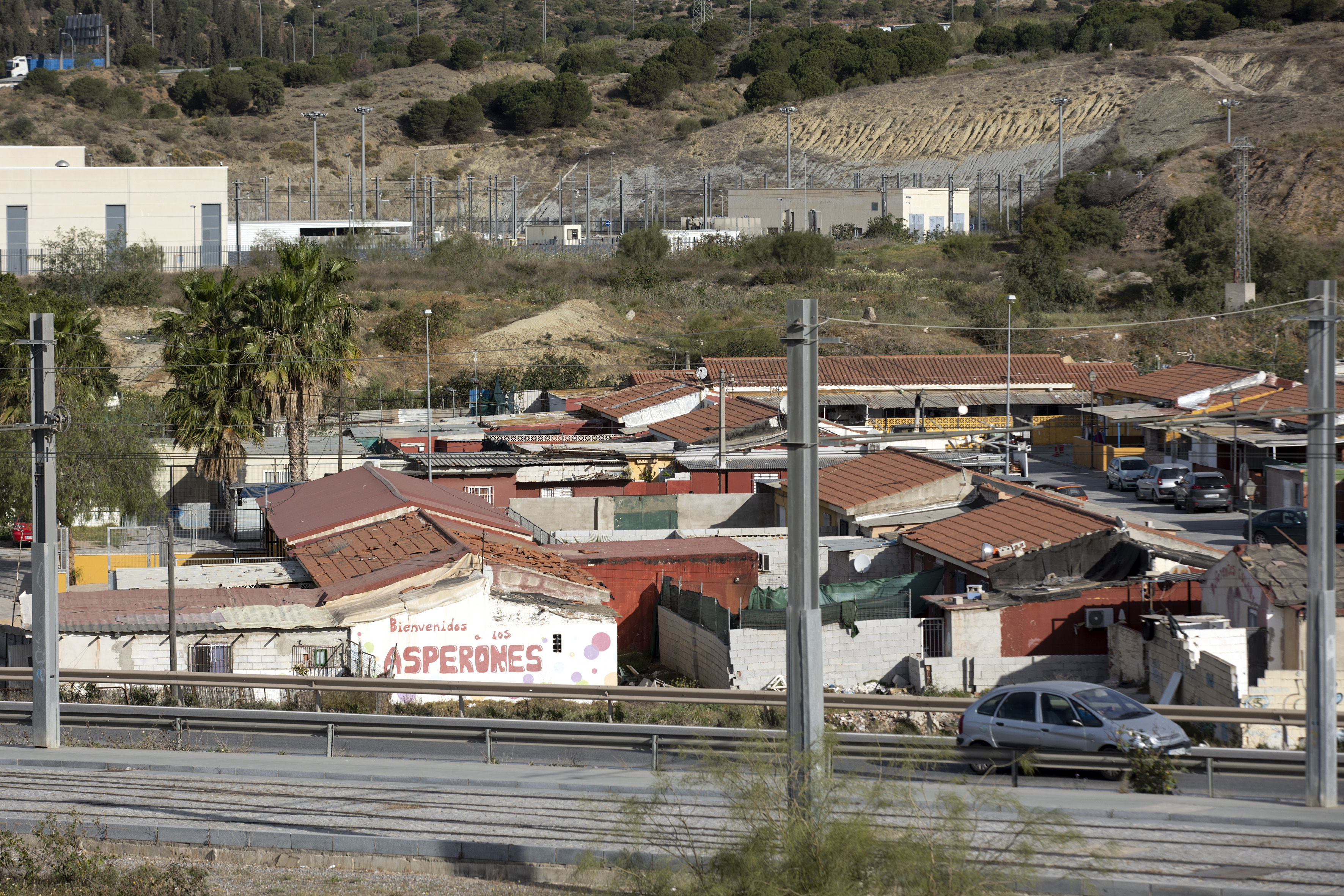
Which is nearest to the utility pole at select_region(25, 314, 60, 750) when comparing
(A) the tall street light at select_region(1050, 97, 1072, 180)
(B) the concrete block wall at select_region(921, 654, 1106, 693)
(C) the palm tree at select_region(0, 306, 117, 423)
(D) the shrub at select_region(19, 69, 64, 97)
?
(C) the palm tree at select_region(0, 306, 117, 423)

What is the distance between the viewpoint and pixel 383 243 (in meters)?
90.5

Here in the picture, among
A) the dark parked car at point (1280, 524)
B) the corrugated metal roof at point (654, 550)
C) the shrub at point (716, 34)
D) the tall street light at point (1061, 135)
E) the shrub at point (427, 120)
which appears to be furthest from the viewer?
the shrub at point (716, 34)

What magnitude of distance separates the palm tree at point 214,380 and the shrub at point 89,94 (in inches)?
4712

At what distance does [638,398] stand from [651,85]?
11072cm

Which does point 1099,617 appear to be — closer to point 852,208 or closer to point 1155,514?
point 1155,514

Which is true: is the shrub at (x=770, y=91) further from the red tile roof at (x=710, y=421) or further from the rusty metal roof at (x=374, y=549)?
the rusty metal roof at (x=374, y=549)

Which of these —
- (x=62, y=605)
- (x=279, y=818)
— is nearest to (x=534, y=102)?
(x=62, y=605)

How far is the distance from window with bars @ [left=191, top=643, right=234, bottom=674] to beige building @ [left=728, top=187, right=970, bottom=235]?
88.9 meters

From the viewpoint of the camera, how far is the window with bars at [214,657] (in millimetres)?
22438

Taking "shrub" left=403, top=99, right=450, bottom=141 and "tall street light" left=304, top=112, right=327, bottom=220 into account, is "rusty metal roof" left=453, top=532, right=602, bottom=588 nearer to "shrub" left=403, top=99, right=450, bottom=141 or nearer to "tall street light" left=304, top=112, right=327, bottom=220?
"tall street light" left=304, top=112, right=327, bottom=220

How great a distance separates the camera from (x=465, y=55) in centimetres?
16450

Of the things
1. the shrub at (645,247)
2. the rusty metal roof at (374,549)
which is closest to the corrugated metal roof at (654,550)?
the rusty metal roof at (374,549)

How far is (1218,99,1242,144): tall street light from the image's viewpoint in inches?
4237

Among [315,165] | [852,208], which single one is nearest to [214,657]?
[315,165]
